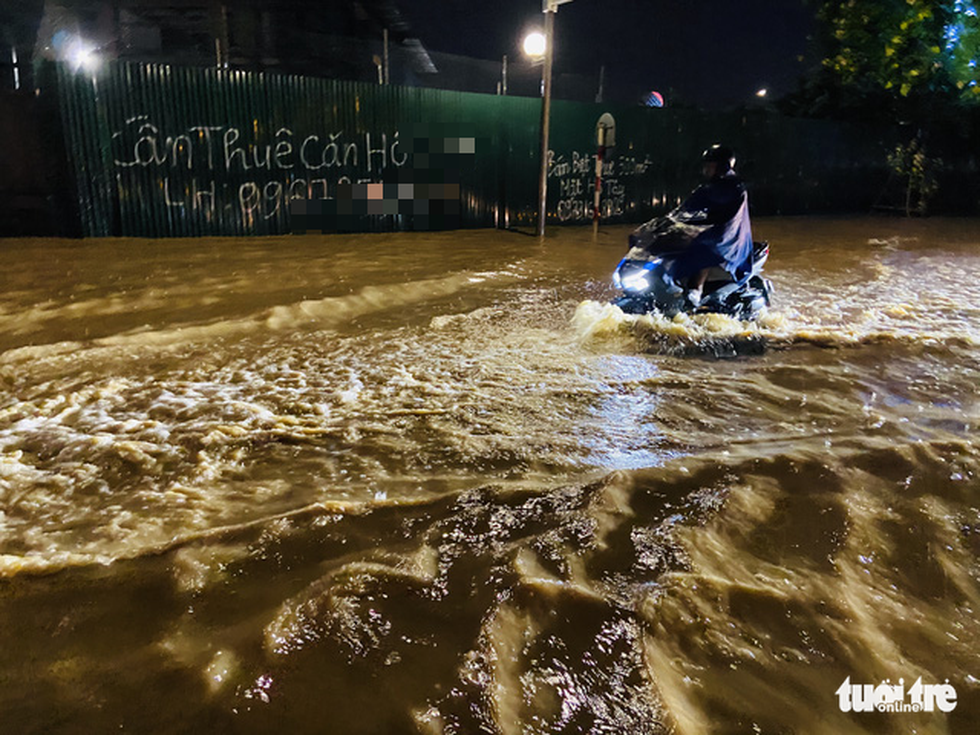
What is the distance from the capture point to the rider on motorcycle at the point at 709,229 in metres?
6.19

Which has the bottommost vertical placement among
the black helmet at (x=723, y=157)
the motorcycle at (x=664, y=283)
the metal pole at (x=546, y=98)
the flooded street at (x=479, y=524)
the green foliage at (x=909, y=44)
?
the flooded street at (x=479, y=524)

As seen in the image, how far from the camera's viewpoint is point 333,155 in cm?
1158

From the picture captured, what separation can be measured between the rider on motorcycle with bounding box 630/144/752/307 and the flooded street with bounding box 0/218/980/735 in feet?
1.76

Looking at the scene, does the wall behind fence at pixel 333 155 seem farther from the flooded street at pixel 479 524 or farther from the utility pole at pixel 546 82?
the flooded street at pixel 479 524

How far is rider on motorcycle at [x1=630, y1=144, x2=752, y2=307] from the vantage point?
619cm

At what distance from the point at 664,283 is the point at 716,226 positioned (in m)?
0.77

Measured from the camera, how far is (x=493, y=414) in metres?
4.35

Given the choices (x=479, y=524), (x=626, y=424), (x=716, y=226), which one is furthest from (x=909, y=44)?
(x=479, y=524)

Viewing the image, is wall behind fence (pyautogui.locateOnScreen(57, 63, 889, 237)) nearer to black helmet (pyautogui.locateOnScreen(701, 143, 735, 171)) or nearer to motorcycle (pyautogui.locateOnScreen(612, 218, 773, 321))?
motorcycle (pyautogui.locateOnScreen(612, 218, 773, 321))

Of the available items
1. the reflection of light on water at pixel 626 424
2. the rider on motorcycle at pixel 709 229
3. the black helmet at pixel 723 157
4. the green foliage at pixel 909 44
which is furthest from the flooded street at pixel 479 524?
the green foliage at pixel 909 44

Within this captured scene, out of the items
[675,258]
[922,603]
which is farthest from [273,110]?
[922,603]

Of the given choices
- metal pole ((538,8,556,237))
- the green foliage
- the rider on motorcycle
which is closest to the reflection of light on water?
the rider on motorcycle

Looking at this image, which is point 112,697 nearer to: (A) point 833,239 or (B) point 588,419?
(B) point 588,419

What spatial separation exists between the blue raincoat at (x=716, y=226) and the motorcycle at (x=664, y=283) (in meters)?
0.09
